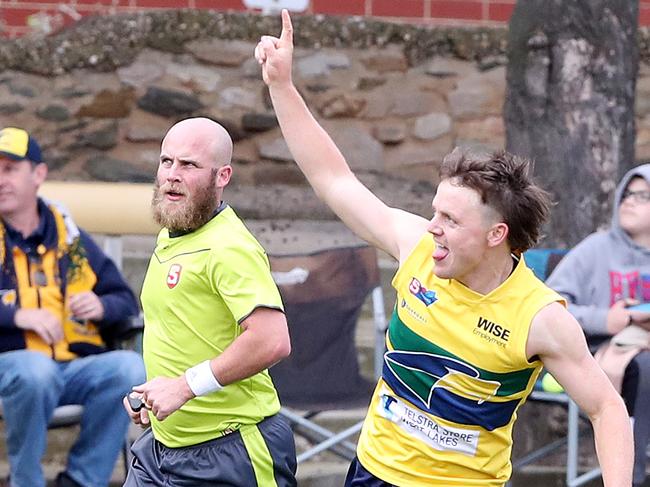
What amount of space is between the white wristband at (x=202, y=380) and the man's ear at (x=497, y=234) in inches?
32.1

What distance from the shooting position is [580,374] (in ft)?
11.2

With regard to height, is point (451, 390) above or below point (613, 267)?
above

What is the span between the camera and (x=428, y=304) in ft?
11.7

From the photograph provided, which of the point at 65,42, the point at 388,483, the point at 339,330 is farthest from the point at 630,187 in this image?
the point at 65,42

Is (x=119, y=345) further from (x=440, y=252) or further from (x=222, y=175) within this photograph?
(x=440, y=252)

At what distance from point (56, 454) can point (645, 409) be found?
8.95 ft

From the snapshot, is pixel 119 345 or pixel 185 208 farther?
pixel 119 345

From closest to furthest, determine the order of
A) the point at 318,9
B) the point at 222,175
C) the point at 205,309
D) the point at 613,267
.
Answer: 1. the point at 205,309
2. the point at 222,175
3. the point at 613,267
4. the point at 318,9

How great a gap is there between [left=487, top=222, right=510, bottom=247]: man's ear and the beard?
0.84 meters

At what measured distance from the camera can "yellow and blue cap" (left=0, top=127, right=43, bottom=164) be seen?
18.7ft

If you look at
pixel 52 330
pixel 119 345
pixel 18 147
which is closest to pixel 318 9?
pixel 18 147

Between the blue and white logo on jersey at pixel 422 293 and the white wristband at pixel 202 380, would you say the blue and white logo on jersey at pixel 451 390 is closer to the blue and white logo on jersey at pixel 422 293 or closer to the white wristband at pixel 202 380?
the blue and white logo on jersey at pixel 422 293

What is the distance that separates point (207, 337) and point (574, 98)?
334 centimetres

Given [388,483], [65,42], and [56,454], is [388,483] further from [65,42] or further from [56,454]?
[65,42]
